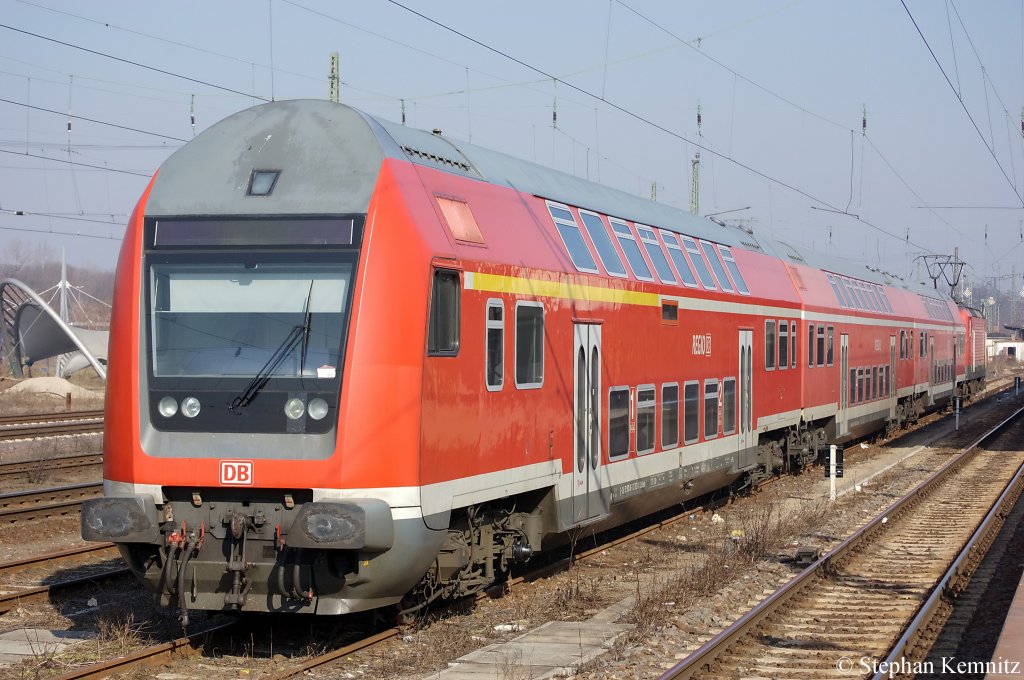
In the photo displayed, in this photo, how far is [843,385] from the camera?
2488 cm

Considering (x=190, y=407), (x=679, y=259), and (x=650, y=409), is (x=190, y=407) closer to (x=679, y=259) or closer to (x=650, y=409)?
(x=650, y=409)

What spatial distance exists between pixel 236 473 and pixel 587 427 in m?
4.40

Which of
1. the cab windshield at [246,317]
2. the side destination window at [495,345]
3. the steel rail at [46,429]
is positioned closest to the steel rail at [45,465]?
the steel rail at [46,429]

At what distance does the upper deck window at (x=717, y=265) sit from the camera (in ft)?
56.3

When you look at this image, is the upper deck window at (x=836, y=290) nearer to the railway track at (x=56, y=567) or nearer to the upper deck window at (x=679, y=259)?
the upper deck window at (x=679, y=259)

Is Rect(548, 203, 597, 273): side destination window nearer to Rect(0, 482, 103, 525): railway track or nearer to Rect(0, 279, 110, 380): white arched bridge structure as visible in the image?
Rect(0, 482, 103, 525): railway track

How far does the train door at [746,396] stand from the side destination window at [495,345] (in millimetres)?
7965

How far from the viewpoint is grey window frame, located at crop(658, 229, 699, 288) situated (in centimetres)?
1549

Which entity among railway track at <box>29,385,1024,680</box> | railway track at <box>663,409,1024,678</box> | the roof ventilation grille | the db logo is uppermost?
the roof ventilation grille

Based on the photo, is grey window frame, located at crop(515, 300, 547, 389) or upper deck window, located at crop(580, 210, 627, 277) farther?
upper deck window, located at crop(580, 210, 627, 277)

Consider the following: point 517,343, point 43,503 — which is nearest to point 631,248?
point 517,343

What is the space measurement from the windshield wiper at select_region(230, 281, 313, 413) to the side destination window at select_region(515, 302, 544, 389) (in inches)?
92.6

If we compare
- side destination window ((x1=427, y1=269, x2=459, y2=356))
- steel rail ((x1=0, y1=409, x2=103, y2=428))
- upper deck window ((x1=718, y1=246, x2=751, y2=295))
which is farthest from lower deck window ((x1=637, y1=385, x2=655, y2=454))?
steel rail ((x1=0, y1=409, x2=103, y2=428))

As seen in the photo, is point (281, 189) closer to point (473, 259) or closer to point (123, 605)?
point (473, 259)
